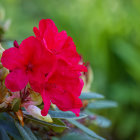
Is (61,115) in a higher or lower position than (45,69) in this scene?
lower

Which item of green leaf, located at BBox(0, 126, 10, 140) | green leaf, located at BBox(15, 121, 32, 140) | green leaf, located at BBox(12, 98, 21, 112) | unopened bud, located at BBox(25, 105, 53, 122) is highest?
green leaf, located at BBox(12, 98, 21, 112)

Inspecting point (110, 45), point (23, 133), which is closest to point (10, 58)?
point (23, 133)

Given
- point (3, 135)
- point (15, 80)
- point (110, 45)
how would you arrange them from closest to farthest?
point (15, 80)
point (3, 135)
point (110, 45)

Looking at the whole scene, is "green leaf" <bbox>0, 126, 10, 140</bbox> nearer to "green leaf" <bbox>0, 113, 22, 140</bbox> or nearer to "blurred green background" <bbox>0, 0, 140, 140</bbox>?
"green leaf" <bbox>0, 113, 22, 140</bbox>

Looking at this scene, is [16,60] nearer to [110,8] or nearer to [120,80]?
[120,80]

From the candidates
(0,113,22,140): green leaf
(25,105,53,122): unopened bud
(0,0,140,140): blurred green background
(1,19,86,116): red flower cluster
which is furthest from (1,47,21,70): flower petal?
(0,0,140,140): blurred green background

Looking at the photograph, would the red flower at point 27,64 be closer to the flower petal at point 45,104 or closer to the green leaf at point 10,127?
the flower petal at point 45,104

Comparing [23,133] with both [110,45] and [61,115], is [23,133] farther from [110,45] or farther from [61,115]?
[110,45]

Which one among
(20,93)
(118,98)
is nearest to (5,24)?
(20,93)
